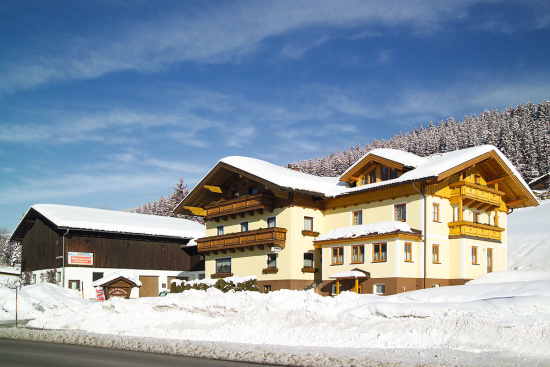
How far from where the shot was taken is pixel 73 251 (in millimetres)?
52719

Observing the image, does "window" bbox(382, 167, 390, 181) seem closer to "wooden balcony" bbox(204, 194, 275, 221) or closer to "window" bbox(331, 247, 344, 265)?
"window" bbox(331, 247, 344, 265)

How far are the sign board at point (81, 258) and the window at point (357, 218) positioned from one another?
2683 centimetres

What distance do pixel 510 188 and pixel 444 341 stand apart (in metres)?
28.8

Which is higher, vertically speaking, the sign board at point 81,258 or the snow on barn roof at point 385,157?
the snow on barn roof at point 385,157

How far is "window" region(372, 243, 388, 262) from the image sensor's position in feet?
119

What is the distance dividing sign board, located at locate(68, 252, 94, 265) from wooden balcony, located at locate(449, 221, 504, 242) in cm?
3384

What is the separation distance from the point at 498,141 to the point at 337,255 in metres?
94.9

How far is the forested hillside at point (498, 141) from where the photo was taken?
107438 mm

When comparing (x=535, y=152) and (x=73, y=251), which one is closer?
(x=73, y=251)

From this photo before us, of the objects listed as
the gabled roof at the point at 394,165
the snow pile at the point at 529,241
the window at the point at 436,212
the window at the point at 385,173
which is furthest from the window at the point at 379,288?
the snow pile at the point at 529,241

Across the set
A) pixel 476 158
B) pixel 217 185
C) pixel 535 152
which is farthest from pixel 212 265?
pixel 535 152

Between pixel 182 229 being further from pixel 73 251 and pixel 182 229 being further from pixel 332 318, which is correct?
pixel 332 318

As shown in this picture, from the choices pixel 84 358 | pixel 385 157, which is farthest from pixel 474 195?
pixel 84 358

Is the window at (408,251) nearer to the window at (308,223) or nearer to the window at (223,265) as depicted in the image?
the window at (308,223)
